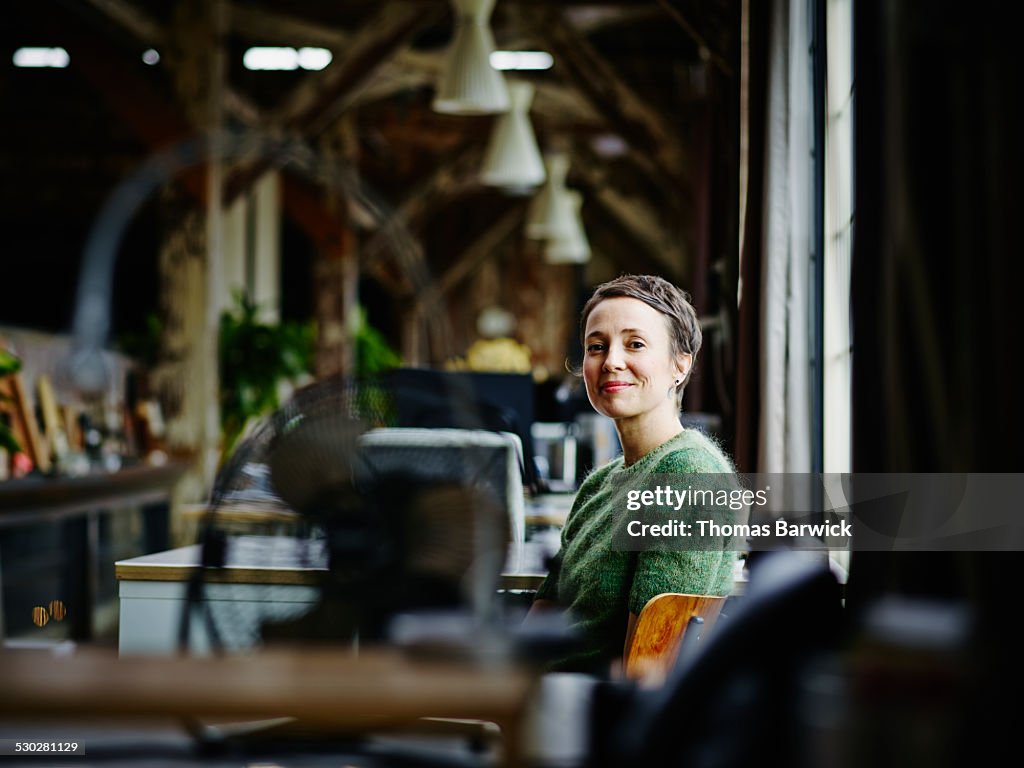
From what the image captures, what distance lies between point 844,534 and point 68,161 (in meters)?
11.6

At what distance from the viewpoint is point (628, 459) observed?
6.25ft

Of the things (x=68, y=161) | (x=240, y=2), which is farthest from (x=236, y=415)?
(x=68, y=161)

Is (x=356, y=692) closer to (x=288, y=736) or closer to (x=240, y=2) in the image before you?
(x=288, y=736)

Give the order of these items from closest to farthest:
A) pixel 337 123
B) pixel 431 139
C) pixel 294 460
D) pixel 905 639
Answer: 1. pixel 905 639
2. pixel 294 460
3. pixel 337 123
4. pixel 431 139

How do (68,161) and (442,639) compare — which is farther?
(68,161)

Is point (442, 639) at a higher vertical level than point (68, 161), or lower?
lower

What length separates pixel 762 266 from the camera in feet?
9.36

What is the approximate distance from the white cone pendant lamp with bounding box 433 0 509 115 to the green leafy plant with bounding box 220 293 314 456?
8.01ft

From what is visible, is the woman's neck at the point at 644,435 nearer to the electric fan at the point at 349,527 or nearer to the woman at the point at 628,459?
the woman at the point at 628,459

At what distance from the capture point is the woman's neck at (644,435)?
188 centimetres

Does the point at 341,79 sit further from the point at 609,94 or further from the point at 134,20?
the point at 609,94

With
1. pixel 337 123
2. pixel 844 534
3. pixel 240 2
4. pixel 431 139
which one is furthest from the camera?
pixel 431 139

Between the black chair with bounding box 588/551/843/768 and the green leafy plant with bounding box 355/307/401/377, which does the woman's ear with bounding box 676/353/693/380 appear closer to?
the black chair with bounding box 588/551/843/768

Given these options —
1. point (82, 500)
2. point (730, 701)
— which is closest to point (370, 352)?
point (82, 500)
